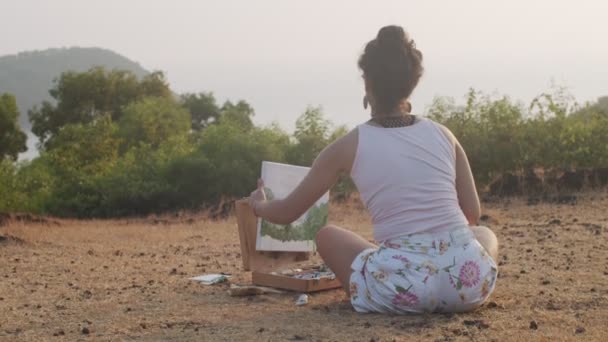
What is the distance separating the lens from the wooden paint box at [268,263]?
6328 millimetres

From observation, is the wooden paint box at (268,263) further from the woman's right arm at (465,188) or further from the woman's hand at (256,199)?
the woman's right arm at (465,188)

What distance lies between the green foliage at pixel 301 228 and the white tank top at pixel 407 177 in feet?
5.97

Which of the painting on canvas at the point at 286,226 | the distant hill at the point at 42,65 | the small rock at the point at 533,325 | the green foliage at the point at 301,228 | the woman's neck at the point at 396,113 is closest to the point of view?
the small rock at the point at 533,325

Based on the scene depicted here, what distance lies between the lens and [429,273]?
4.97 metres

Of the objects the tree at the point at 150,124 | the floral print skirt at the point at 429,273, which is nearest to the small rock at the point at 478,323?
the floral print skirt at the point at 429,273

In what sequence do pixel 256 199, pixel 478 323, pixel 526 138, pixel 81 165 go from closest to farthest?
1. pixel 478 323
2. pixel 256 199
3. pixel 526 138
4. pixel 81 165

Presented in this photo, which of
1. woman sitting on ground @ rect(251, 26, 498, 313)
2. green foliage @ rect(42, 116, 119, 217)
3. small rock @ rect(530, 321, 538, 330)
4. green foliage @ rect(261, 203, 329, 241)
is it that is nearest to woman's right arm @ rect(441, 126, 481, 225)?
woman sitting on ground @ rect(251, 26, 498, 313)

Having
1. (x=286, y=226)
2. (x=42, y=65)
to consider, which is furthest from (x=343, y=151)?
(x=42, y=65)

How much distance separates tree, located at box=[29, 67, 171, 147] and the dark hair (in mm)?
34917

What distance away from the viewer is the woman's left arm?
502 cm

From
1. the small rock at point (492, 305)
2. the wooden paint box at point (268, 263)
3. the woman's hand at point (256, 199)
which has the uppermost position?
the woman's hand at point (256, 199)

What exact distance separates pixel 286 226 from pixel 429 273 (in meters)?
2.10

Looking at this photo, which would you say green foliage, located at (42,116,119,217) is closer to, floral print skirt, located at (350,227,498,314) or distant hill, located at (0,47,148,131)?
floral print skirt, located at (350,227,498,314)

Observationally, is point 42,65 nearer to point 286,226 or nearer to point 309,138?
point 309,138
